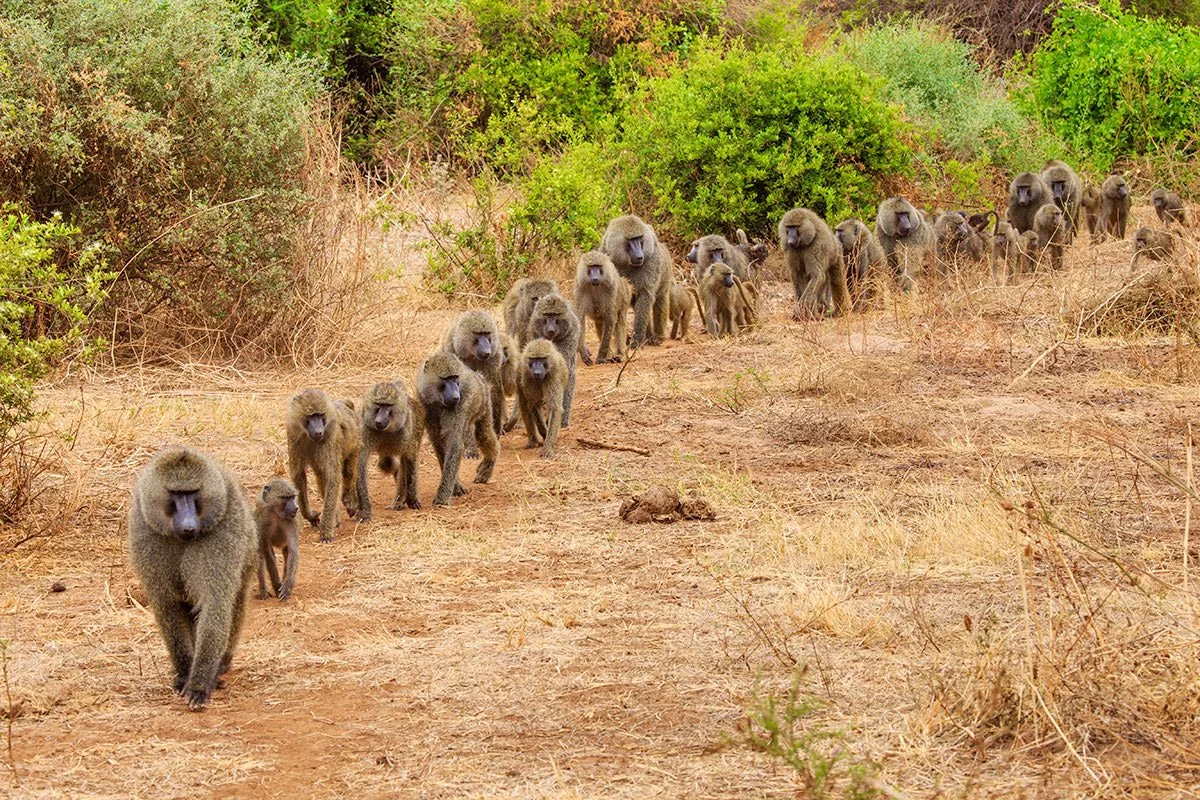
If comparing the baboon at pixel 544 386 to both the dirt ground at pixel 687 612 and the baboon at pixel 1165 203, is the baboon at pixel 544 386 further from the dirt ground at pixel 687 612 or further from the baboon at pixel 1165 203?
the baboon at pixel 1165 203

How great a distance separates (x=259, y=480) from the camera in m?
8.76

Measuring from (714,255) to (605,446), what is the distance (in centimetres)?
469

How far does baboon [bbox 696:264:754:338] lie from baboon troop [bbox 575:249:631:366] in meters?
0.93

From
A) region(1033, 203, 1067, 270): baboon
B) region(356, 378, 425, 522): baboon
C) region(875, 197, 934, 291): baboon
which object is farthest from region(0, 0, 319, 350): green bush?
region(1033, 203, 1067, 270): baboon

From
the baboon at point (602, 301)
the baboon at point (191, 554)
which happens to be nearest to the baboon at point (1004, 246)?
the baboon at point (602, 301)

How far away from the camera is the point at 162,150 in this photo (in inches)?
426

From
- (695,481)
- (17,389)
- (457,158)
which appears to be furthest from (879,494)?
(457,158)

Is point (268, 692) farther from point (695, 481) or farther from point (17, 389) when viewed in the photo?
point (695, 481)

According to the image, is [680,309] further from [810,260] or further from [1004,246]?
[1004,246]

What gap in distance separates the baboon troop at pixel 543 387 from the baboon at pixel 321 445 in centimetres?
175

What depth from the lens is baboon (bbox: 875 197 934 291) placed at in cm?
1434

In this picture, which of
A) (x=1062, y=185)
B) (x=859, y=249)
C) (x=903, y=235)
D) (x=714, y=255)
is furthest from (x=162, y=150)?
(x=1062, y=185)

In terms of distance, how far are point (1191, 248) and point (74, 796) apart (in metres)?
8.54

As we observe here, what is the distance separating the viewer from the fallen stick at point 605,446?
9567 mm
